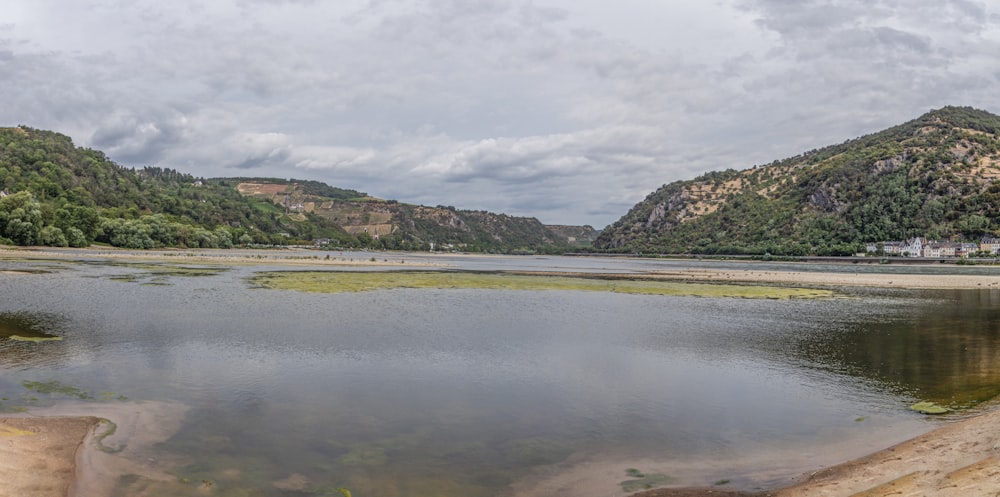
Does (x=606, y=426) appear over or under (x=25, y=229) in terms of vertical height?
under

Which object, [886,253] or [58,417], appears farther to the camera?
[886,253]

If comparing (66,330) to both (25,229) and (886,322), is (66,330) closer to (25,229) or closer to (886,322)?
(886,322)

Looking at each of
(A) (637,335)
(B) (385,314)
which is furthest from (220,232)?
(A) (637,335)

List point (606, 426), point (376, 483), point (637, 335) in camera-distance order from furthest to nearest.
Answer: point (637, 335) → point (606, 426) → point (376, 483)

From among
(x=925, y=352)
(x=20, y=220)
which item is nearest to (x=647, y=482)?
(x=925, y=352)

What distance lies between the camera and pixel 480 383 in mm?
21484

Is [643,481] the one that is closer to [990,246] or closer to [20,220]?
[20,220]

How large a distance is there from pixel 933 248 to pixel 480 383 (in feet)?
634

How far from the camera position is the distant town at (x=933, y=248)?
512 ft

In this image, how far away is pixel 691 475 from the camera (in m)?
13.1

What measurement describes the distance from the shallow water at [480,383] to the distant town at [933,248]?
485 feet

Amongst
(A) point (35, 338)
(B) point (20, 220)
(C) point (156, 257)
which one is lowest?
(A) point (35, 338)

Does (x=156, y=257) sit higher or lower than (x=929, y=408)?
higher

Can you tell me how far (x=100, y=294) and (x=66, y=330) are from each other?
1786cm
